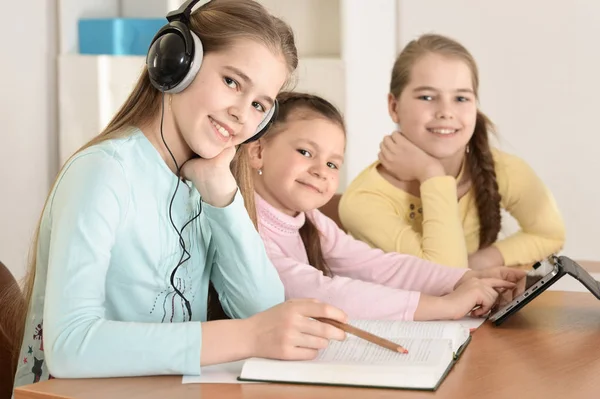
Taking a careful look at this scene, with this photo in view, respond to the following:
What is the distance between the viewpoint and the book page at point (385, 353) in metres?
1.04

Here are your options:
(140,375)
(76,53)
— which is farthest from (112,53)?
(140,375)

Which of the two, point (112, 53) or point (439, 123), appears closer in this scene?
point (439, 123)

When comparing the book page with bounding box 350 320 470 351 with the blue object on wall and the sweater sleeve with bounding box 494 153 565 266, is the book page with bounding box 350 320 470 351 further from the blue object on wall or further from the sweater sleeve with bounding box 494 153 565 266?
the blue object on wall

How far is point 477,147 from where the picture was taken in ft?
6.89

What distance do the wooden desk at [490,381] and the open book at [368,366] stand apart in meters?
0.01

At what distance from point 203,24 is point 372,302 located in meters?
0.49

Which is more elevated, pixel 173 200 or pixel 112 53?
pixel 112 53

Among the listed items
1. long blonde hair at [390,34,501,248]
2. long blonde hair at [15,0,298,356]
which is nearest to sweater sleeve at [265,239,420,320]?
long blonde hair at [15,0,298,356]

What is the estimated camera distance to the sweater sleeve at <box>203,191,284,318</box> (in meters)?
1.29

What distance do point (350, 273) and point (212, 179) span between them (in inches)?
18.6

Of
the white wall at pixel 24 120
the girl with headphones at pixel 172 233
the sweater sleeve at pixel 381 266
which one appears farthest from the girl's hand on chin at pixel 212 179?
the white wall at pixel 24 120

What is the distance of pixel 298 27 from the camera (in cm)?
318

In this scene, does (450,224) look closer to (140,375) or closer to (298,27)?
(140,375)

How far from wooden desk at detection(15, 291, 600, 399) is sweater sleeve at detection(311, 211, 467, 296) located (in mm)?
276
